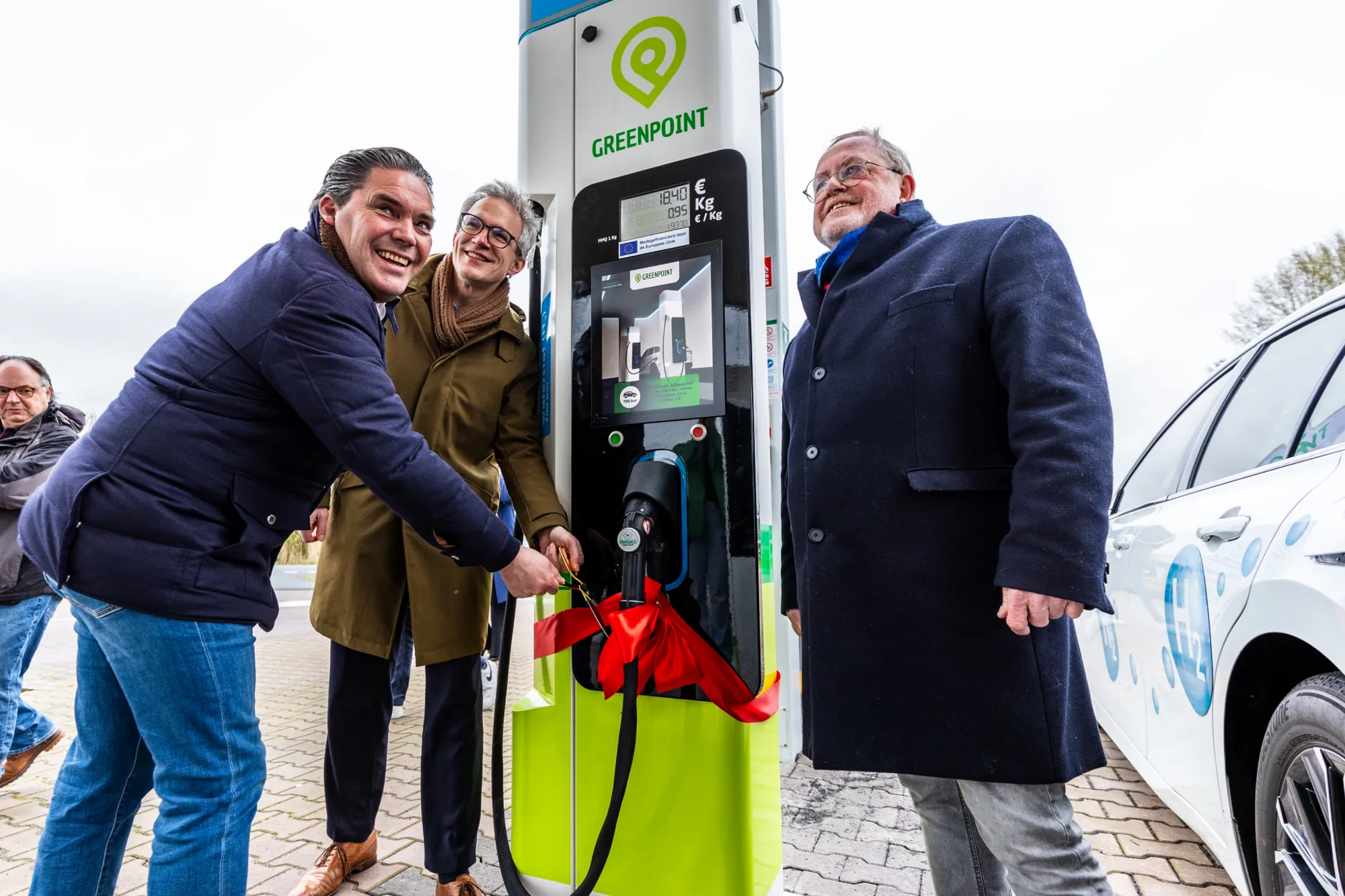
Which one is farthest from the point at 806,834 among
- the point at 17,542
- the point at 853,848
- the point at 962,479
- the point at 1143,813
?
the point at 17,542

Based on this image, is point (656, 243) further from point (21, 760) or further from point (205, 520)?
point (21, 760)

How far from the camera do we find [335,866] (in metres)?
2.34

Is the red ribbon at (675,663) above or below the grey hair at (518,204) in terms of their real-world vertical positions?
below

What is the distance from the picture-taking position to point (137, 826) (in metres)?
2.94

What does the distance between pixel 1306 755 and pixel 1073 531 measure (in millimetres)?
722

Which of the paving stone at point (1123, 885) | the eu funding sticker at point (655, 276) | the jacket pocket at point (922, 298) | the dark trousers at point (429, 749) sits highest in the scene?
the eu funding sticker at point (655, 276)

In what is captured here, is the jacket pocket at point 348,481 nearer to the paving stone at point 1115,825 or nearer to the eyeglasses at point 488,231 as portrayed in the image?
the eyeglasses at point 488,231

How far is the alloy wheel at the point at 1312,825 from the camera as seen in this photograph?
1.42 m

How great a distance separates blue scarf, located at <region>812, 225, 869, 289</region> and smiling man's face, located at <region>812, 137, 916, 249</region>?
0.24 feet

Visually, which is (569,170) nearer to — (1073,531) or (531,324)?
(531,324)

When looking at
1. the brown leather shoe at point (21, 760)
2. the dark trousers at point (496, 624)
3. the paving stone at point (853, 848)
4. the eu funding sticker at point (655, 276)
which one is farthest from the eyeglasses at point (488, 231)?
the brown leather shoe at point (21, 760)

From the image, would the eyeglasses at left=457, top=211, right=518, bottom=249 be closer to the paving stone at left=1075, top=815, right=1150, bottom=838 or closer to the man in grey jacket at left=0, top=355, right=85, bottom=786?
the man in grey jacket at left=0, top=355, right=85, bottom=786

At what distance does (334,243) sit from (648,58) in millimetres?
928

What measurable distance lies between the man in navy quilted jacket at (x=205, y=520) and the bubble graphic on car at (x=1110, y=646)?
248cm
